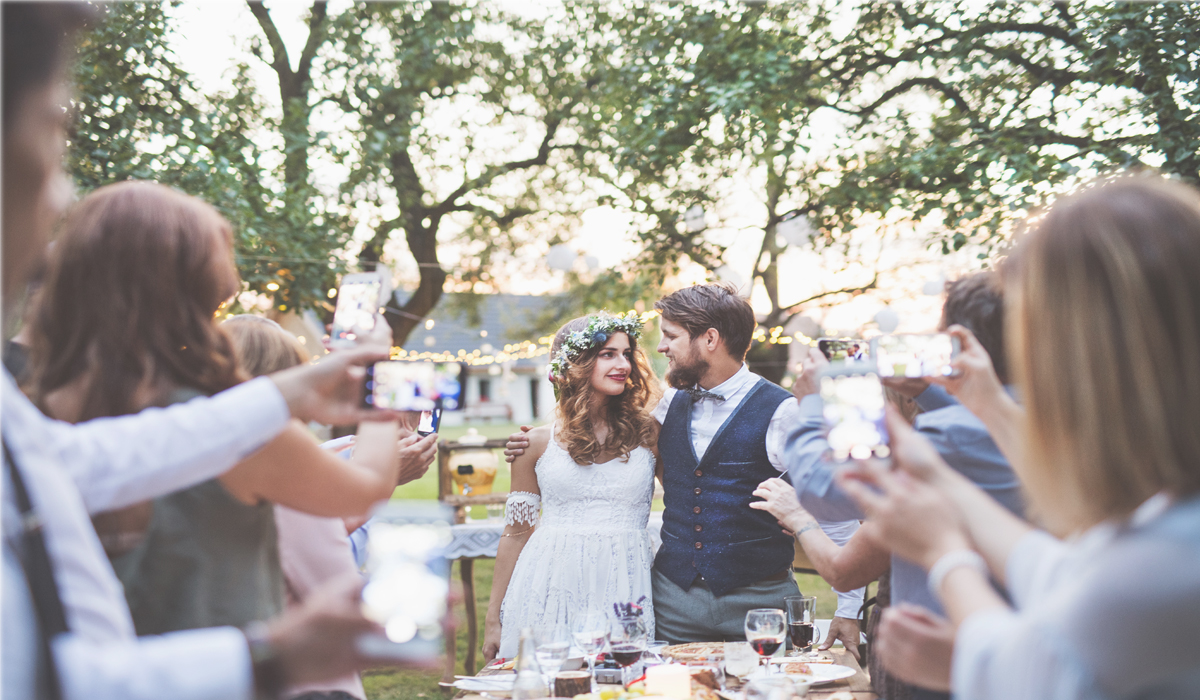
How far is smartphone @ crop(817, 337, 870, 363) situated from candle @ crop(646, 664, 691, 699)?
0.84 meters

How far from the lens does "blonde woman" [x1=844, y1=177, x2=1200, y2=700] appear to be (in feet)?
2.66

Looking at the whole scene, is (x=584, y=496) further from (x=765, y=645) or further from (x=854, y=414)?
(x=854, y=414)

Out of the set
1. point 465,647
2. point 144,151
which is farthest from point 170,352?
point 465,647

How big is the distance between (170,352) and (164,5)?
5.72 metres

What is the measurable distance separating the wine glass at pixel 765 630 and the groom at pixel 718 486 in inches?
26.0

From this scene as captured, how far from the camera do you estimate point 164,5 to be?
18.9ft

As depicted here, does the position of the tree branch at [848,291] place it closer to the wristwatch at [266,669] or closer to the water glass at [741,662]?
the water glass at [741,662]

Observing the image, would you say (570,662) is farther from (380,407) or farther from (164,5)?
(164,5)

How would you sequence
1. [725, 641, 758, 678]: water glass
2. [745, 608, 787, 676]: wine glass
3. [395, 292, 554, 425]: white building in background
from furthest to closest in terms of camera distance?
1. [395, 292, 554, 425]: white building in background
2. [725, 641, 758, 678]: water glass
3. [745, 608, 787, 676]: wine glass

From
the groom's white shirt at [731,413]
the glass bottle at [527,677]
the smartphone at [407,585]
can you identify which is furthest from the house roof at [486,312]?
the smartphone at [407,585]

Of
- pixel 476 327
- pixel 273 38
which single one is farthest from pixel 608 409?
pixel 476 327

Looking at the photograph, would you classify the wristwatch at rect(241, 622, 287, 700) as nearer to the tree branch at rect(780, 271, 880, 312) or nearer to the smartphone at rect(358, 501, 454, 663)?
the smartphone at rect(358, 501, 454, 663)

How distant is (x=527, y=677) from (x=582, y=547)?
1017 millimetres

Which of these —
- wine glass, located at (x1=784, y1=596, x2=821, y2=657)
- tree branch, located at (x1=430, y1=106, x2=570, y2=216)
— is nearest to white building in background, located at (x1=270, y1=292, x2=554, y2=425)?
tree branch, located at (x1=430, y1=106, x2=570, y2=216)
